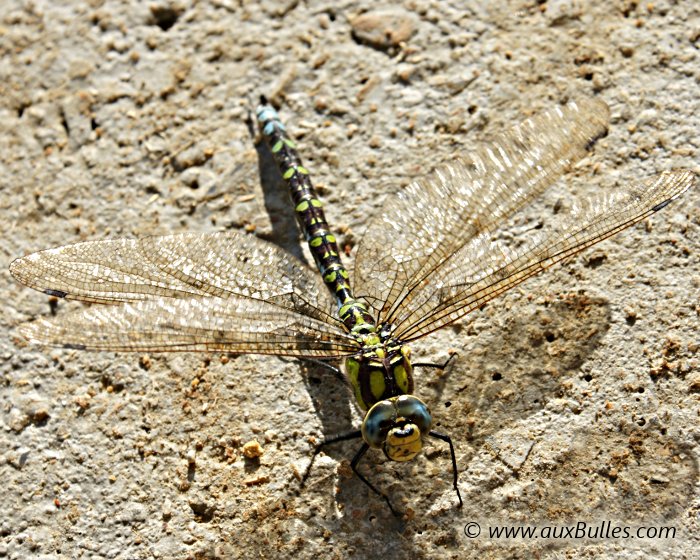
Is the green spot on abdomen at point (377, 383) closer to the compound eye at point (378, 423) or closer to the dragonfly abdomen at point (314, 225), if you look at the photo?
the compound eye at point (378, 423)

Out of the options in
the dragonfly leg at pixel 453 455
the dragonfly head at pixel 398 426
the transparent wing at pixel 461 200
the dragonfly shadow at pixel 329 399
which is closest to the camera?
the dragonfly head at pixel 398 426

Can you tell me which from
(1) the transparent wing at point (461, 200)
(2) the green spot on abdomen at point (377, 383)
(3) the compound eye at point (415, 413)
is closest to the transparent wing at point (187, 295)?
(2) the green spot on abdomen at point (377, 383)

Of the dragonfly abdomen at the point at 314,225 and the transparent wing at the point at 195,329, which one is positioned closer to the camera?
the transparent wing at the point at 195,329

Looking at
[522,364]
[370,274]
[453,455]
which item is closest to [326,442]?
[453,455]

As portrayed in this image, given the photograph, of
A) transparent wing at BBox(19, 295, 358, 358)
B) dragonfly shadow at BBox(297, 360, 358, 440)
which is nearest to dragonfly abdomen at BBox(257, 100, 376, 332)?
transparent wing at BBox(19, 295, 358, 358)

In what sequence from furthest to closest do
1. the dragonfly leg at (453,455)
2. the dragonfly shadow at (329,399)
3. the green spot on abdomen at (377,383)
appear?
1. the dragonfly shadow at (329,399)
2. the green spot on abdomen at (377,383)
3. the dragonfly leg at (453,455)

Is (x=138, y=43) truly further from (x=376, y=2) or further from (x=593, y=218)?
(x=593, y=218)
